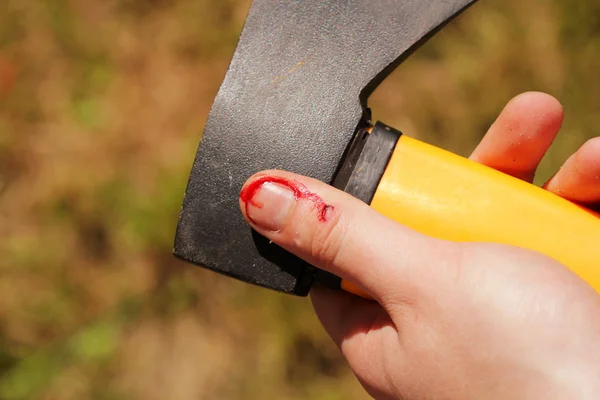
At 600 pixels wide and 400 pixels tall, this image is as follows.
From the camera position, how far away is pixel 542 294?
651 mm

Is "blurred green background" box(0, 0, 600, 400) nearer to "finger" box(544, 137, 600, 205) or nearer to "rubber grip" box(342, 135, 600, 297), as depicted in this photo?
"finger" box(544, 137, 600, 205)

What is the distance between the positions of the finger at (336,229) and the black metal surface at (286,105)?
0.05 meters

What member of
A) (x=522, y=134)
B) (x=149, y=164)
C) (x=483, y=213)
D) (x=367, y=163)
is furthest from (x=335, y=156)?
(x=149, y=164)

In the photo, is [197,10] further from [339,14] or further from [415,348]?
[415,348]

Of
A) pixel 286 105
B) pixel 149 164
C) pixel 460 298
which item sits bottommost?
pixel 149 164

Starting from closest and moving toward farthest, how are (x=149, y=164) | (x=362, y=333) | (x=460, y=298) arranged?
(x=460, y=298), (x=362, y=333), (x=149, y=164)

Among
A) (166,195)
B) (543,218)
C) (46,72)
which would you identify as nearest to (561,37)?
(543,218)

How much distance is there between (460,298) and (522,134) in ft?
1.23

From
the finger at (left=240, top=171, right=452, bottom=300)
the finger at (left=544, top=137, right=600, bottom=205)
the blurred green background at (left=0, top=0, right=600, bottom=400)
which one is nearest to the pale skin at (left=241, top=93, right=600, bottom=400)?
the finger at (left=240, top=171, right=452, bottom=300)

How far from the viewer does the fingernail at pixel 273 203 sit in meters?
0.67

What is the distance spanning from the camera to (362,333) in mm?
812

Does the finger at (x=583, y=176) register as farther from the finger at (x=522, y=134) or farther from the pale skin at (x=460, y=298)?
the pale skin at (x=460, y=298)

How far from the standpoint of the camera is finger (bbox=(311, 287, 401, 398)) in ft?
2.50

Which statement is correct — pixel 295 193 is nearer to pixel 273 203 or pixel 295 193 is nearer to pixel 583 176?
pixel 273 203
